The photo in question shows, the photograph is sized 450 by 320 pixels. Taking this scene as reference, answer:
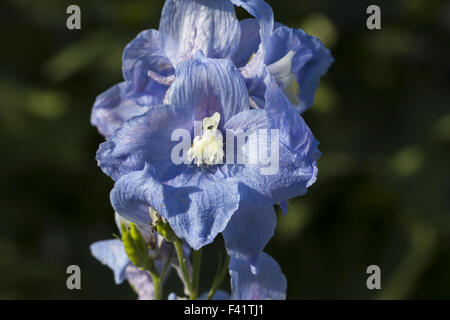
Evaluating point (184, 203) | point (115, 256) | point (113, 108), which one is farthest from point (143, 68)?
point (115, 256)

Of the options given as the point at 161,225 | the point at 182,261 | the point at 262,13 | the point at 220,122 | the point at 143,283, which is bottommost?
the point at 143,283

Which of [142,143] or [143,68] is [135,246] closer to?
[142,143]

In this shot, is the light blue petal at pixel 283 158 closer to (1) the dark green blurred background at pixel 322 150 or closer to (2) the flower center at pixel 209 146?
(2) the flower center at pixel 209 146

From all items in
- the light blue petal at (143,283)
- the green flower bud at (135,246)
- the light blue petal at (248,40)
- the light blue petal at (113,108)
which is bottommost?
the light blue petal at (143,283)

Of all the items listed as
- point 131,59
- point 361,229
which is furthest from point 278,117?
point 361,229

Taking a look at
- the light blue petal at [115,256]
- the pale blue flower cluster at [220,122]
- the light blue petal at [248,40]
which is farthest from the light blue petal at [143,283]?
the light blue petal at [248,40]

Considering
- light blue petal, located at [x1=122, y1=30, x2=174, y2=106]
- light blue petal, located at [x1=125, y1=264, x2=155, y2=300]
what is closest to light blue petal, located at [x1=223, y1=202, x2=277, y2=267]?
light blue petal, located at [x1=122, y1=30, x2=174, y2=106]

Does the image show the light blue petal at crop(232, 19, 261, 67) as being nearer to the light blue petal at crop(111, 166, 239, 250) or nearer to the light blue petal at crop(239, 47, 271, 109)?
the light blue petal at crop(239, 47, 271, 109)
